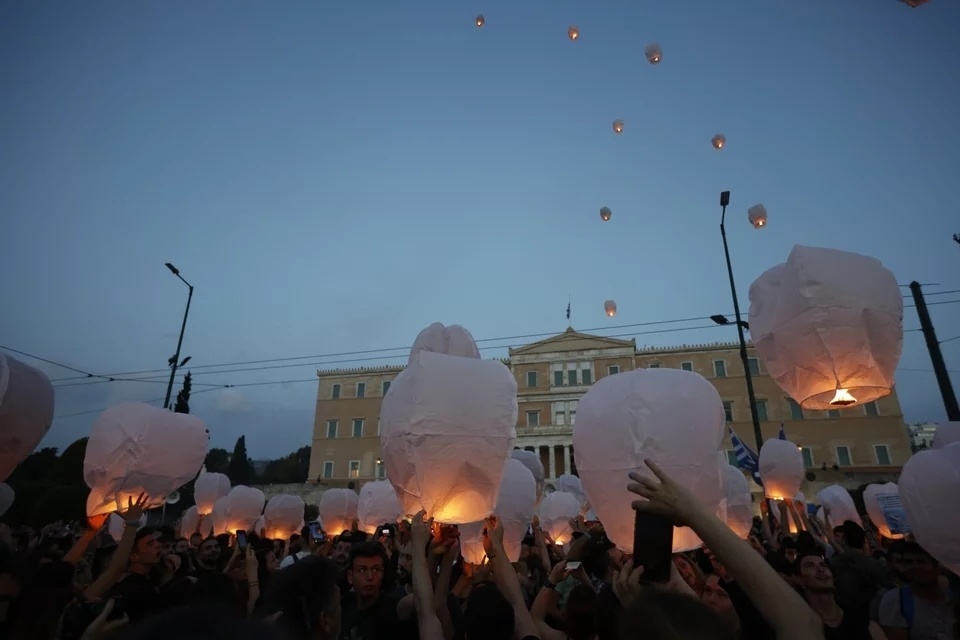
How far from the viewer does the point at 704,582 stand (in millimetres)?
2865

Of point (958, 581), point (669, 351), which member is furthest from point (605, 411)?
point (669, 351)

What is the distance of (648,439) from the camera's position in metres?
3.27

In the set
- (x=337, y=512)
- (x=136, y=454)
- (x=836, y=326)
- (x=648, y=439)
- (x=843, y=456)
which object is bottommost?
(x=337, y=512)

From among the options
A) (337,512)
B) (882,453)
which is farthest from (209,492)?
(882,453)

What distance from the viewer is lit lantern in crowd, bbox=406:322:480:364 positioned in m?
4.45

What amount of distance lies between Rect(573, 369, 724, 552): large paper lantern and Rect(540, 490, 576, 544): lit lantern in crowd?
6446mm

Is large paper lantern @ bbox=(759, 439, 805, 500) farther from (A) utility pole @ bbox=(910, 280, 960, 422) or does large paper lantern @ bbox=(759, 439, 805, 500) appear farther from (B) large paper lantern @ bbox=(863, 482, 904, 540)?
(A) utility pole @ bbox=(910, 280, 960, 422)

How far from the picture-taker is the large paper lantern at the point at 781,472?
790 cm

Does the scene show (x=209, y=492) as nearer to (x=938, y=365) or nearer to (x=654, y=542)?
(x=654, y=542)

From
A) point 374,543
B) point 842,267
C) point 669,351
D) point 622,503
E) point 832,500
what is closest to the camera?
point 374,543

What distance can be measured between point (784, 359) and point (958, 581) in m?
2.05

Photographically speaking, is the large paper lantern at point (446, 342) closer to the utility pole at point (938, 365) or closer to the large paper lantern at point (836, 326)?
the large paper lantern at point (836, 326)

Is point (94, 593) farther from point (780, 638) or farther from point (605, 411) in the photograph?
point (780, 638)

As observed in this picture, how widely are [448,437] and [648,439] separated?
50.1 inches
